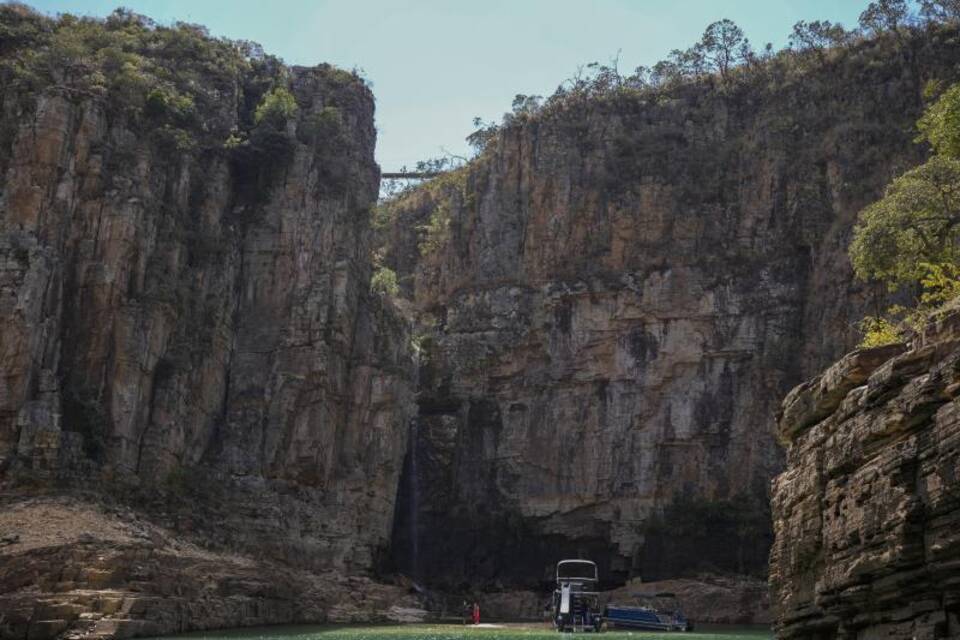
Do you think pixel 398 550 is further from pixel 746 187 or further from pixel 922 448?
pixel 922 448

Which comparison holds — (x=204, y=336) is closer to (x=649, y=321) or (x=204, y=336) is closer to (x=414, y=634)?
(x=414, y=634)

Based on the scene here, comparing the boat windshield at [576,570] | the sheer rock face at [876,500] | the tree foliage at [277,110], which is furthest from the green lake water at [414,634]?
the tree foliage at [277,110]

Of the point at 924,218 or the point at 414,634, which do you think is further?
the point at 414,634

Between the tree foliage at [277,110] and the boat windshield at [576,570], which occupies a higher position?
the tree foliage at [277,110]

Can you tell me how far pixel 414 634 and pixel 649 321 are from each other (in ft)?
109

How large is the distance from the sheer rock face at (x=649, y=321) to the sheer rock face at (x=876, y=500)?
4685cm

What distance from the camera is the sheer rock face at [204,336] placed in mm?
58938

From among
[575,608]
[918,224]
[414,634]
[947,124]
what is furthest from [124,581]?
[947,124]

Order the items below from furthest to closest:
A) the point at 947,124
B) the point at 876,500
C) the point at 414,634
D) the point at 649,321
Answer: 1. the point at 649,321
2. the point at 414,634
3. the point at 947,124
4. the point at 876,500

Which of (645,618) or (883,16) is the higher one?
(883,16)

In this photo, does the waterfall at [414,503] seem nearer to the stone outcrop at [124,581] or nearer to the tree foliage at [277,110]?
the stone outcrop at [124,581]

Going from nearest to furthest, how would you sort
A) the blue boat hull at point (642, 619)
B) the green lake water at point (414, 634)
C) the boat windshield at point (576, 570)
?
the green lake water at point (414, 634), the blue boat hull at point (642, 619), the boat windshield at point (576, 570)

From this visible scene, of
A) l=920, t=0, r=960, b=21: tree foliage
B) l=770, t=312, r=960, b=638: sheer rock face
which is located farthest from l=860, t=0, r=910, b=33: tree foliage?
l=770, t=312, r=960, b=638: sheer rock face

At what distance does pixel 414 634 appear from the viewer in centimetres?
4906
